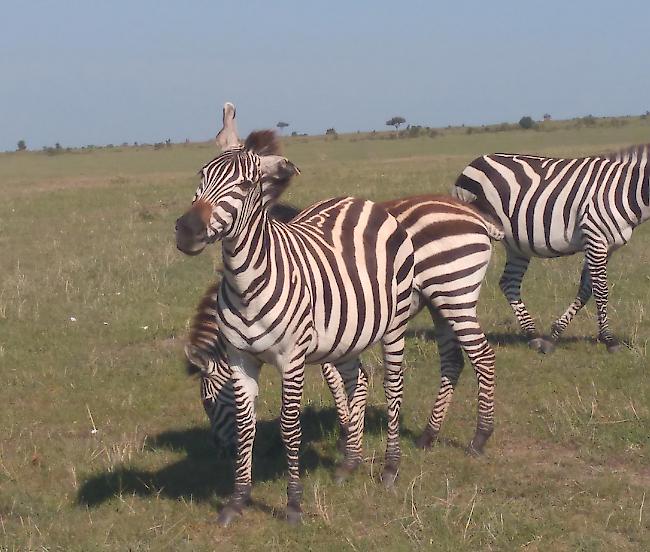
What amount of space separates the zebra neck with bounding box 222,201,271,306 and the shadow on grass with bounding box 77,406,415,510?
201 cm

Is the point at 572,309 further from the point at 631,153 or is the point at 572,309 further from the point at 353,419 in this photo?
the point at 353,419

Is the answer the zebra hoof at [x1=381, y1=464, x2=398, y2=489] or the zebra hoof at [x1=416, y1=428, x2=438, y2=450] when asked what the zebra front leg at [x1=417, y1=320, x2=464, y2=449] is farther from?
the zebra hoof at [x1=381, y1=464, x2=398, y2=489]

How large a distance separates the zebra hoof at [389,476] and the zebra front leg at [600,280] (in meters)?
4.28

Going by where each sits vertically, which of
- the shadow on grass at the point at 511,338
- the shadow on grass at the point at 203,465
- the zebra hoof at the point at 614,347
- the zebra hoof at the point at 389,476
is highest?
the zebra hoof at the point at 614,347

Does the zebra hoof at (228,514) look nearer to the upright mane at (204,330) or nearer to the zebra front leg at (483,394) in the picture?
the upright mane at (204,330)

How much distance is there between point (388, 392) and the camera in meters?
6.46

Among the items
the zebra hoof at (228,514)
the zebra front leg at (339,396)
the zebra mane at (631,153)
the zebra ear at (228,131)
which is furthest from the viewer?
the zebra mane at (631,153)

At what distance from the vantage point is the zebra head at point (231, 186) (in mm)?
4574

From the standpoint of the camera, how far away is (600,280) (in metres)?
9.61

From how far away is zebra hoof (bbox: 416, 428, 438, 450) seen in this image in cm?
714

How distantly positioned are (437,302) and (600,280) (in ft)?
12.1

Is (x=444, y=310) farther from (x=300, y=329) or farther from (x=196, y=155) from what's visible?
(x=196, y=155)

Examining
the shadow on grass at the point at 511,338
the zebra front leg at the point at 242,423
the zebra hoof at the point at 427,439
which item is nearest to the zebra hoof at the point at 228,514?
the zebra front leg at the point at 242,423

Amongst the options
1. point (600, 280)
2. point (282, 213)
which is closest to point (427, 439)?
point (282, 213)
